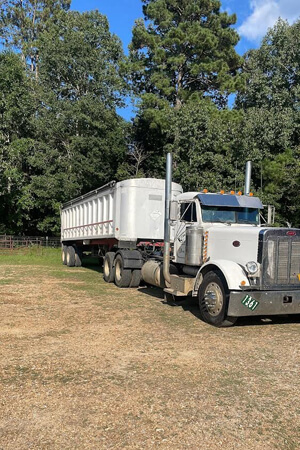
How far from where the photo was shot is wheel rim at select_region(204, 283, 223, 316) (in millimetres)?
6945

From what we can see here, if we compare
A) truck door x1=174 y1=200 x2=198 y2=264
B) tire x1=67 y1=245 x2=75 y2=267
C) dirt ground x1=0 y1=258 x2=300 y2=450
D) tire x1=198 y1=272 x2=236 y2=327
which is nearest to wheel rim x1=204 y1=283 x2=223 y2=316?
tire x1=198 y1=272 x2=236 y2=327

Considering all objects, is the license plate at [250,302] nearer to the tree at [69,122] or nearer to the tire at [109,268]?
the tire at [109,268]

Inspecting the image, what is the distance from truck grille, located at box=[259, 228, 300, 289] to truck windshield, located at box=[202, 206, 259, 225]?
1.75 meters

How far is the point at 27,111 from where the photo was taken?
103 ft

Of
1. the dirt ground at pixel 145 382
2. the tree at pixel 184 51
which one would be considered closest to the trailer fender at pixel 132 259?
the dirt ground at pixel 145 382

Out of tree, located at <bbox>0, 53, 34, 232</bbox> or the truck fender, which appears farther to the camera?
tree, located at <bbox>0, 53, 34, 232</bbox>

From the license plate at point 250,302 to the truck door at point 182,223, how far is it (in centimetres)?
241

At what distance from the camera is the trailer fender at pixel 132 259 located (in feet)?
37.9

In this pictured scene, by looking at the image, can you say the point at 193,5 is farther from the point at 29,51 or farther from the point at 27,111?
the point at 29,51

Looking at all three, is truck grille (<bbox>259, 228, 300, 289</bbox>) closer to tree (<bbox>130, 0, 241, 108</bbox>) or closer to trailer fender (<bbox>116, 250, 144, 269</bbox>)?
trailer fender (<bbox>116, 250, 144, 269</bbox>)

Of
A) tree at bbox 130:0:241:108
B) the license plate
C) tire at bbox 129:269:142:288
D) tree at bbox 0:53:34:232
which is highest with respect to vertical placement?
tree at bbox 130:0:241:108

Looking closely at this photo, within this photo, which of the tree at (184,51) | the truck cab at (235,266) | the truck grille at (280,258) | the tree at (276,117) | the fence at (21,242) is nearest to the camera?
the truck cab at (235,266)

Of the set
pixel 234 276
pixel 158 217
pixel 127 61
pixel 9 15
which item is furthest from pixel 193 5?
pixel 234 276

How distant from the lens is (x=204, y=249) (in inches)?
314
